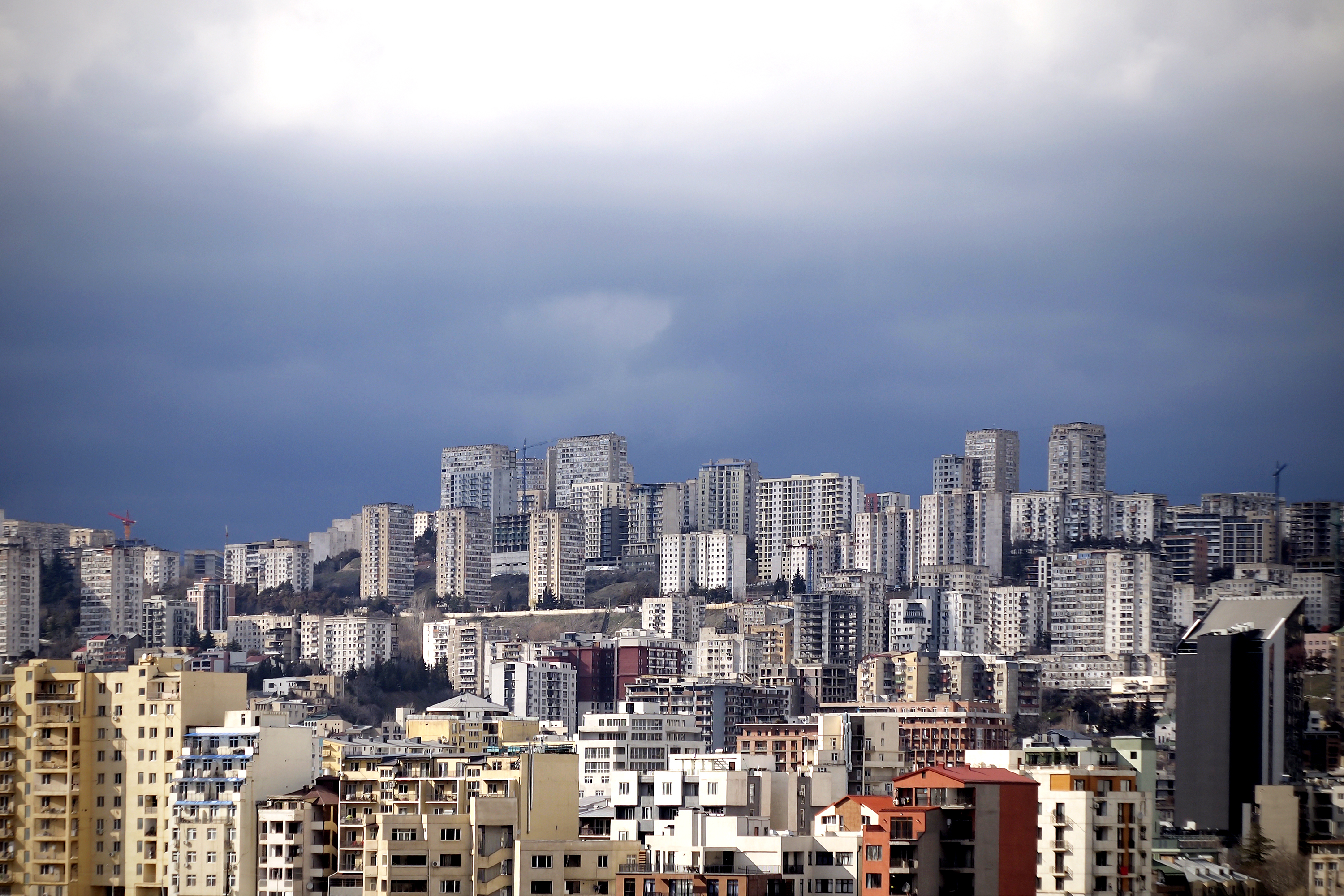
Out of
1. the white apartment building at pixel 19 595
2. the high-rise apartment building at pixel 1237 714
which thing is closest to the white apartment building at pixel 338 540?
the white apartment building at pixel 19 595

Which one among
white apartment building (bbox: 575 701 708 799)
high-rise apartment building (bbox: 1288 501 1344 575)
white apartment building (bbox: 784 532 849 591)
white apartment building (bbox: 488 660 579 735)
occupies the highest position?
high-rise apartment building (bbox: 1288 501 1344 575)

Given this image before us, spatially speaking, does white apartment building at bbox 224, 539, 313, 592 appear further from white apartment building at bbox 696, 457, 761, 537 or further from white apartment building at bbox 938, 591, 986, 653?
white apartment building at bbox 938, 591, 986, 653

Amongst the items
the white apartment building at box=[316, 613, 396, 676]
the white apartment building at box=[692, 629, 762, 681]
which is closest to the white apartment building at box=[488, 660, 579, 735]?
the white apartment building at box=[692, 629, 762, 681]

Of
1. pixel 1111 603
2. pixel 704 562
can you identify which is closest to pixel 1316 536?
pixel 1111 603

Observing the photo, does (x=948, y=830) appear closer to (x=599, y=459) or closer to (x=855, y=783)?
(x=855, y=783)

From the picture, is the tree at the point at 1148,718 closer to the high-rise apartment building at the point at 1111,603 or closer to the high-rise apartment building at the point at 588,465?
the high-rise apartment building at the point at 1111,603

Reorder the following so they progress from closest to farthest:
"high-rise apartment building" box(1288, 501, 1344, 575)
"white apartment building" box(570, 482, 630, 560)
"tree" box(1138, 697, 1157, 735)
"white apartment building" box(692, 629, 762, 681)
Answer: "tree" box(1138, 697, 1157, 735) → "high-rise apartment building" box(1288, 501, 1344, 575) → "white apartment building" box(692, 629, 762, 681) → "white apartment building" box(570, 482, 630, 560)
